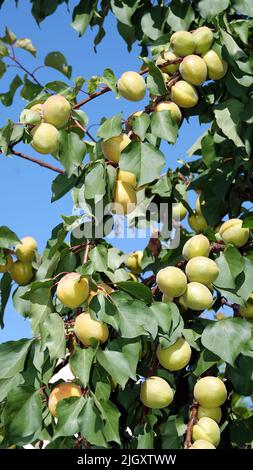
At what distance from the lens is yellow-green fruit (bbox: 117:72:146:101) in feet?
4.62

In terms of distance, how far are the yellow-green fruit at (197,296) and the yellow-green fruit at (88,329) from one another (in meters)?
0.20

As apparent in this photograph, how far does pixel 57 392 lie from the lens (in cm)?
130

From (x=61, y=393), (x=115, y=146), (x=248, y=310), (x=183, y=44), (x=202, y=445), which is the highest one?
(x=183, y=44)

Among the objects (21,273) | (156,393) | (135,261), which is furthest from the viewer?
(135,261)

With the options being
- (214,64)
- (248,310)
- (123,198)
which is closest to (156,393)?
(248,310)

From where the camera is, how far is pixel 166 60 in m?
1.54

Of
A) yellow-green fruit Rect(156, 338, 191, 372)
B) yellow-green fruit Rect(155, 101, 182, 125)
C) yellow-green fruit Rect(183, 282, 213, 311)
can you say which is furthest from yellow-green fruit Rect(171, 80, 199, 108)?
yellow-green fruit Rect(156, 338, 191, 372)

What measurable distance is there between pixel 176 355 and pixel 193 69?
61 centimetres

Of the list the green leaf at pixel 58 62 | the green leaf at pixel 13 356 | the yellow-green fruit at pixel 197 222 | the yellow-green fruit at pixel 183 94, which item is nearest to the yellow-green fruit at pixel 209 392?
the green leaf at pixel 13 356

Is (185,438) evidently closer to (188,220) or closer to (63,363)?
(63,363)

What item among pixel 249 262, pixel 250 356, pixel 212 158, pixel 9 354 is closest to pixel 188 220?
pixel 212 158

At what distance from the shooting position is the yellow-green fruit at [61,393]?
1.29 metres

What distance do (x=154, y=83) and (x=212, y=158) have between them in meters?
0.27

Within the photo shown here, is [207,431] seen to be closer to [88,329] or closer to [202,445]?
[202,445]
